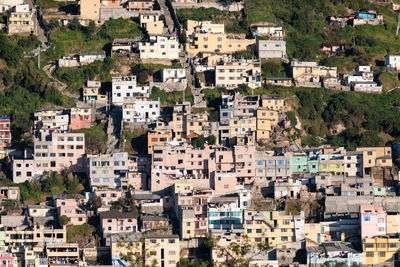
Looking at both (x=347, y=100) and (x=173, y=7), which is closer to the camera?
(x=347, y=100)

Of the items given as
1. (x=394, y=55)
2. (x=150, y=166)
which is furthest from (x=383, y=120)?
(x=150, y=166)

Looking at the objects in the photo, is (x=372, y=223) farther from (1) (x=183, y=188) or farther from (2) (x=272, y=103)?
(2) (x=272, y=103)

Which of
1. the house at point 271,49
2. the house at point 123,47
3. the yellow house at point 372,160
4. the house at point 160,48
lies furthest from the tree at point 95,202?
→ the house at point 271,49

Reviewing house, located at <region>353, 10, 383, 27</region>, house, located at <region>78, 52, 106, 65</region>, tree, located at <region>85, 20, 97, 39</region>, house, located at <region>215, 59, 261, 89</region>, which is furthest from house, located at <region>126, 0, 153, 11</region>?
house, located at <region>353, 10, 383, 27</region>

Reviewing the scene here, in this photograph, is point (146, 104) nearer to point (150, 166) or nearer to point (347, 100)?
point (150, 166)

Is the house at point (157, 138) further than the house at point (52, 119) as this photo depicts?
No

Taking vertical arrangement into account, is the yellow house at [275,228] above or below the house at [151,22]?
below

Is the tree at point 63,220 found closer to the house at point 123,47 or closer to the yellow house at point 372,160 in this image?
the yellow house at point 372,160
